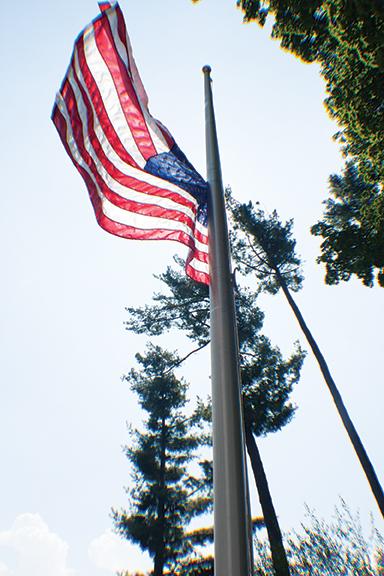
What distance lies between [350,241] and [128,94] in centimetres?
1228

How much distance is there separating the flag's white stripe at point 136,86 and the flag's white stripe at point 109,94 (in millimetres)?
250

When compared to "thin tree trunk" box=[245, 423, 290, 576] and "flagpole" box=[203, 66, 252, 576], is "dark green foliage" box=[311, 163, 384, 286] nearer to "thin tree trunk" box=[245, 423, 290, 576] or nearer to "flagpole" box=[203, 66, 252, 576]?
"thin tree trunk" box=[245, 423, 290, 576]

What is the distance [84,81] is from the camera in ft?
15.1

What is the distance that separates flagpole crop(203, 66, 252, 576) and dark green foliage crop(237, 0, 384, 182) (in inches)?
315

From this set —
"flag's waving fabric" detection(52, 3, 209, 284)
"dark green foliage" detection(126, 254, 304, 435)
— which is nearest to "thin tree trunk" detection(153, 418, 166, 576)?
"dark green foliage" detection(126, 254, 304, 435)

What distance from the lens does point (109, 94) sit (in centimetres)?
450

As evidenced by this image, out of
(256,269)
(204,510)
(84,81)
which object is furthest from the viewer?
(204,510)

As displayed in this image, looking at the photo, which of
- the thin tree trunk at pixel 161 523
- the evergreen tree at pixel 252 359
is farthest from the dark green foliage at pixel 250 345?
the thin tree trunk at pixel 161 523

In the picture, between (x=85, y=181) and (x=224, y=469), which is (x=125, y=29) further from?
(x=224, y=469)

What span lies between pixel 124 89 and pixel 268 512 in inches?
564

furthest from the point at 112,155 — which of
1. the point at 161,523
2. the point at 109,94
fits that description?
the point at 161,523

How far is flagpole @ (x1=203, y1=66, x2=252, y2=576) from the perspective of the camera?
181 centimetres

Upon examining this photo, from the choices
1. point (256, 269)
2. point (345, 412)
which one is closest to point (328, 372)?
point (345, 412)

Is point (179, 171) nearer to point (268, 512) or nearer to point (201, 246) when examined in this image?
point (201, 246)
